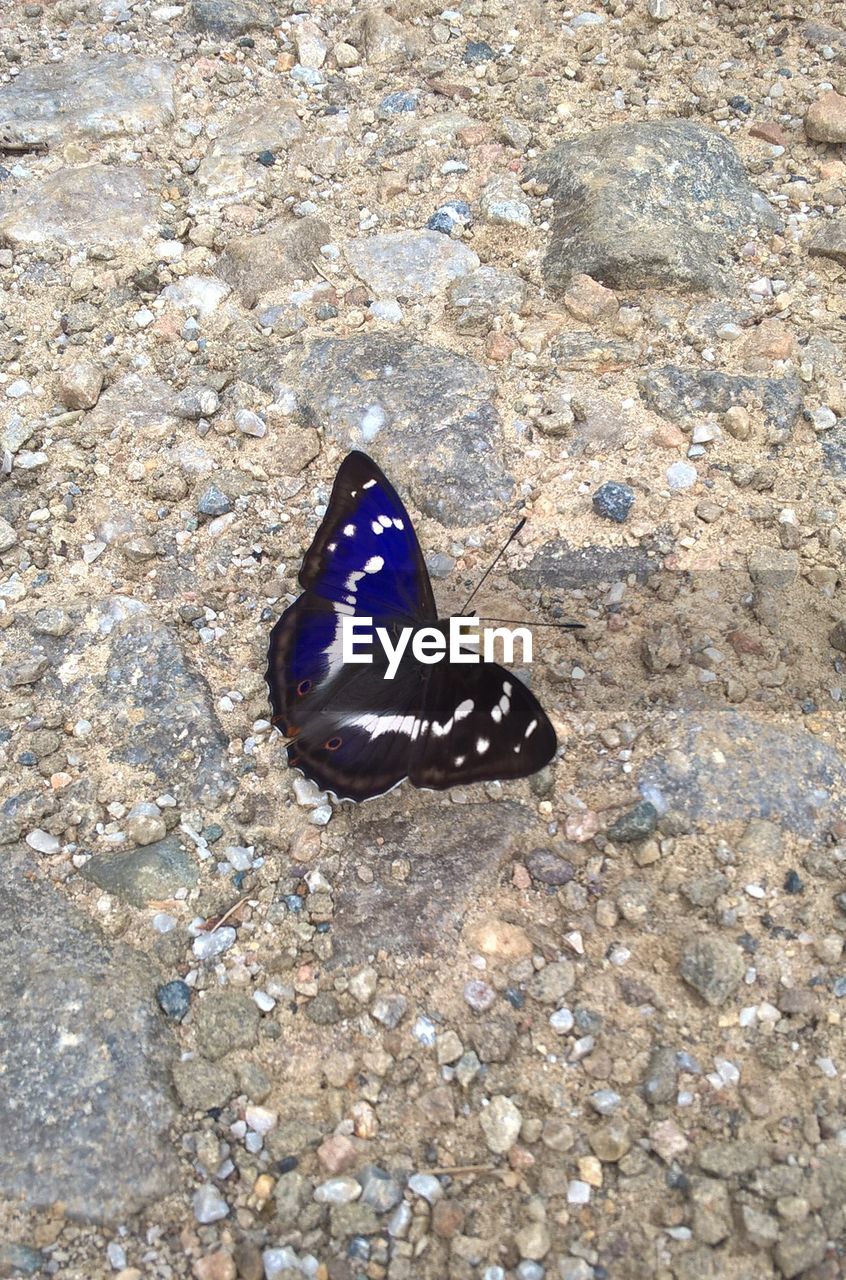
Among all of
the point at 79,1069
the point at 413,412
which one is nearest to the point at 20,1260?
the point at 79,1069

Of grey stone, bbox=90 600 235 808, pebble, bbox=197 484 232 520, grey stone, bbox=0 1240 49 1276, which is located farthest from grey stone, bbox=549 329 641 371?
grey stone, bbox=0 1240 49 1276

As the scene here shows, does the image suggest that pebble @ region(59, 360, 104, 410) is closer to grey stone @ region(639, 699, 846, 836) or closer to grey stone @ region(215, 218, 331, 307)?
grey stone @ region(215, 218, 331, 307)

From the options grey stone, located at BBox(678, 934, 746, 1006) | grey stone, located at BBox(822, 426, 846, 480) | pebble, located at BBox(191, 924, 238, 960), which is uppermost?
grey stone, located at BBox(822, 426, 846, 480)

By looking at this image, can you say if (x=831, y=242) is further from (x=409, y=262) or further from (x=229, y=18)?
(x=229, y=18)

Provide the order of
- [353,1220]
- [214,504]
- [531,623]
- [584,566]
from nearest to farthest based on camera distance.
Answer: [353,1220]
[531,623]
[584,566]
[214,504]

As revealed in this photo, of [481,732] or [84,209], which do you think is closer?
[481,732]

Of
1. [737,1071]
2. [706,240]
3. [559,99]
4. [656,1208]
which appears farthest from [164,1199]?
[559,99]
